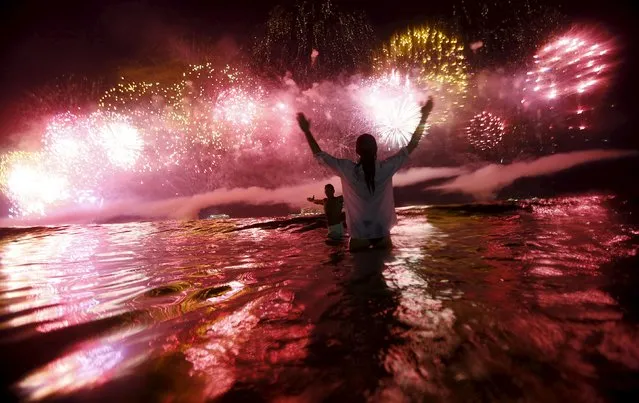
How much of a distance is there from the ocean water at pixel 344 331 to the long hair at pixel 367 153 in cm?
147

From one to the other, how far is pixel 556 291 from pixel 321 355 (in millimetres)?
2774

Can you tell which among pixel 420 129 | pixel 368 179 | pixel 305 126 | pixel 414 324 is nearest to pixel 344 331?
pixel 414 324

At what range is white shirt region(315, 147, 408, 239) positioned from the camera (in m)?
4.71

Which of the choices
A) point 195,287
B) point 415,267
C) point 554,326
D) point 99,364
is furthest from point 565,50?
point 99,364

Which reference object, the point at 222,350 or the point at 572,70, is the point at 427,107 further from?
the point at 572,70

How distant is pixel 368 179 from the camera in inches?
181

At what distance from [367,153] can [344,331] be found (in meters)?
2.51

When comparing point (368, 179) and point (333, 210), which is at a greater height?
point (368, 179)

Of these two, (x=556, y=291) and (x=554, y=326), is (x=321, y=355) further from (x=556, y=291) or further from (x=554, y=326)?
(x=556, y=291)

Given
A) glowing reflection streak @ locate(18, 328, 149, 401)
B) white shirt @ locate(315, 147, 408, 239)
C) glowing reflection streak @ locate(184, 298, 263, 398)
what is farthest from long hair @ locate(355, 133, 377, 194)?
glowing reflection streak @ locate(18, 328, 149, 401)

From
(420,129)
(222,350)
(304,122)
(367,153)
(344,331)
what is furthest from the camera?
(420,129)

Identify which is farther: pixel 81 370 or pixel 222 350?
pixel 222 350

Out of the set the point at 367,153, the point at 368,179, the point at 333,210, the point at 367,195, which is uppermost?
the point at 367,153

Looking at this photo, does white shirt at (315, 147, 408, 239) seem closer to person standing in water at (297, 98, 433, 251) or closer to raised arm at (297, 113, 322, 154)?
person standing in water at (297, 98, 433, 251)
